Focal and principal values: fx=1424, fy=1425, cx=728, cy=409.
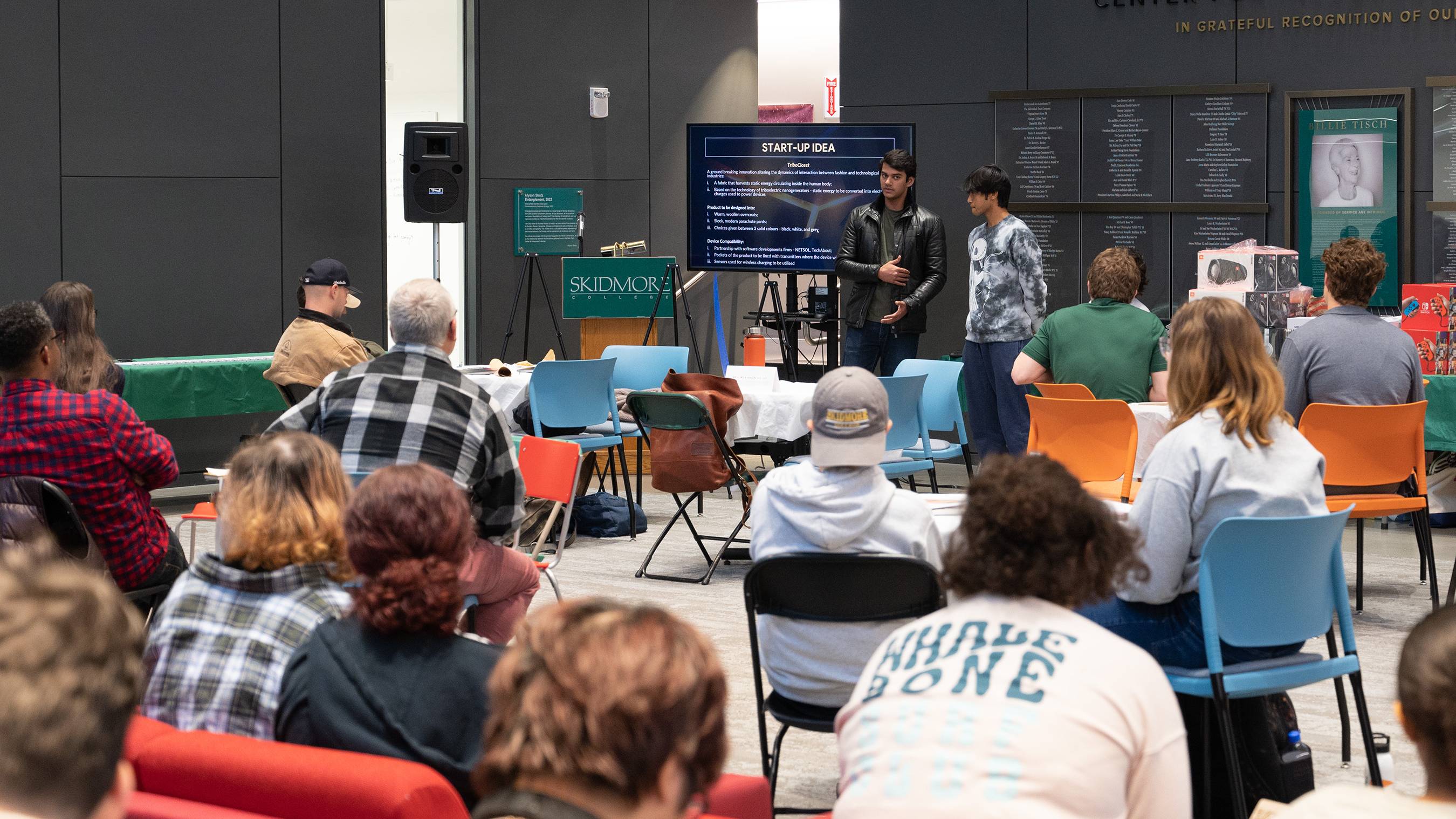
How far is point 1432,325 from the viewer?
696 cm

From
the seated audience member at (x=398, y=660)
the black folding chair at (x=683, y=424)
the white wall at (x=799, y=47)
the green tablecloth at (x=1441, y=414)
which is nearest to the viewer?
the seated audience member at (x=398, y=660)

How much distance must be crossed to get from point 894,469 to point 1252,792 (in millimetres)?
3422

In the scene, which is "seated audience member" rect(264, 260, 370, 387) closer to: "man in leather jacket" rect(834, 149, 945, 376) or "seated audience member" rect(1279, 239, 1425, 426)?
"man in leather jacket" rect(834, 149, 945, 376)

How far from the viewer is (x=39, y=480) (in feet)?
12.9

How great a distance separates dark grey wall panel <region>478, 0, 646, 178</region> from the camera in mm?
10367

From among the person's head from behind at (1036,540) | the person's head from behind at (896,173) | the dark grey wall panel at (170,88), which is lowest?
the person's head from behind at (1036,540)

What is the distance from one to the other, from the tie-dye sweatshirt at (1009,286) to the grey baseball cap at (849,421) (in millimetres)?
3721

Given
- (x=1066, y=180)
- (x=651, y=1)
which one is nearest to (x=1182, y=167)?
(x=1066, y=180)

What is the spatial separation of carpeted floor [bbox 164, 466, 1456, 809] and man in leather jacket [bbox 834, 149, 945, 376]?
1232 millimetres

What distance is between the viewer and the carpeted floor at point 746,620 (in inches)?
157

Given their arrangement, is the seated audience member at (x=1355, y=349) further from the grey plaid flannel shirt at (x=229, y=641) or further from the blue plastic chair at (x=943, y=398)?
the grey plaid flannel shirt at (x=229, y=641)

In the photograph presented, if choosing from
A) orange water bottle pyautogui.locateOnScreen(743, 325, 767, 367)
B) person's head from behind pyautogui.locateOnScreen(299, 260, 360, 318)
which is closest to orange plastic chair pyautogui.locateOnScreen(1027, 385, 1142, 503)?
orange water bottle pyautogui.locateOnScreen(743, 325, 767, 367)

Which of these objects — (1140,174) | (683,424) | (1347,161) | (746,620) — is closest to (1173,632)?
(746,620)

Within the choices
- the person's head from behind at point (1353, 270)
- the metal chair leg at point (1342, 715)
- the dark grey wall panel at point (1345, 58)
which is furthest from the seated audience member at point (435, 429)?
the dark grey wall panel at point (1345, 58)
